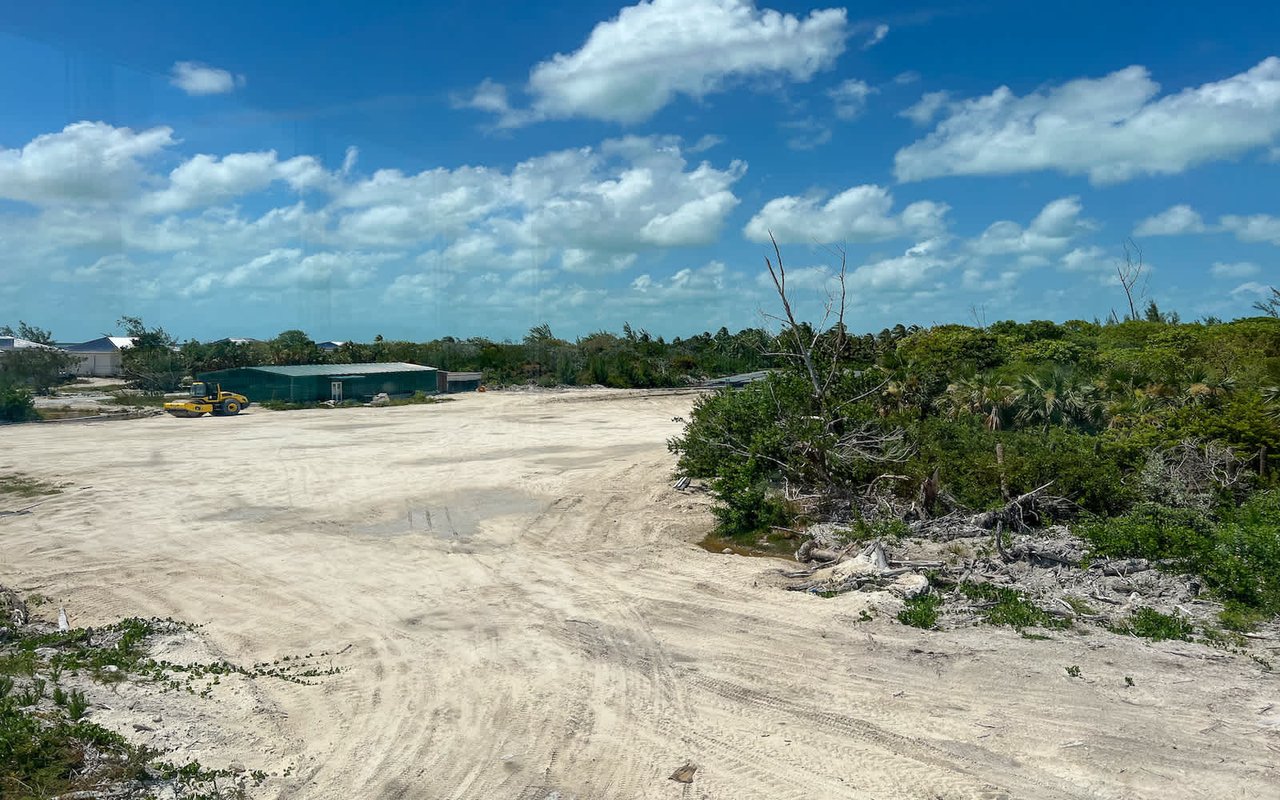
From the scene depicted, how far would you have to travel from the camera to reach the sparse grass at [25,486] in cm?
Result: 2089

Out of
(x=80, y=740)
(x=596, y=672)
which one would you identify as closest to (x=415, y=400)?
(x=596, y=672)

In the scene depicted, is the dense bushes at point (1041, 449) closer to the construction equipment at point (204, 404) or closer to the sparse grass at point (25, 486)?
the sparse grass at point (25, 486)

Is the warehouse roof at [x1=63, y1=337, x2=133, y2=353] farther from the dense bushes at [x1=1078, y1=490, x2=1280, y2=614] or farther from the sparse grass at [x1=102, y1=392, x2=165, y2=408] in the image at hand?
the dense bushes at [x1=1078, y1=490, x2=1280, y2=614]

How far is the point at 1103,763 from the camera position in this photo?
23.3ft

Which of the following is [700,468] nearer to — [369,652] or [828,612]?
[828,612]

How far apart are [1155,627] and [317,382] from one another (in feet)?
157

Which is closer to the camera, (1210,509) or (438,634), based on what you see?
(438,634)

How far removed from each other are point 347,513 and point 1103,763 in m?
16.1

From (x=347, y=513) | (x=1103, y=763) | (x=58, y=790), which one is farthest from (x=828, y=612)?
(x=347, y=513)

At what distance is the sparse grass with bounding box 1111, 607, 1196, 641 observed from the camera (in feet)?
32.6

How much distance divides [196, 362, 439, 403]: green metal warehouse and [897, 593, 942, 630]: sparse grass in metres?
44.9

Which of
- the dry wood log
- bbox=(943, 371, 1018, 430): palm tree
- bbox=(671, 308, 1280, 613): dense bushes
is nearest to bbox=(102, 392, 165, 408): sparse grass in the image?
bbox=(671, 308, 1280, 613): dense bushes

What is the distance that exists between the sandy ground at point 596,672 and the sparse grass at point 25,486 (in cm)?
198

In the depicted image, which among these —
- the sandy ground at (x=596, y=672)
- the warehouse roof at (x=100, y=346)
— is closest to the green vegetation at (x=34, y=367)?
the warehouse roof at (x=100, y=346)
